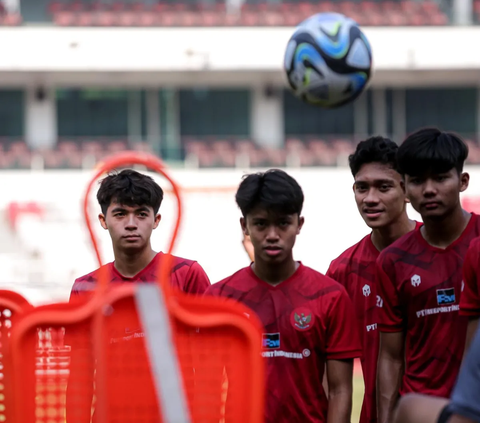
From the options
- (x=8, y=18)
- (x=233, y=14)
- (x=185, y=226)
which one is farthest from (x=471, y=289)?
(x=233, y=14)

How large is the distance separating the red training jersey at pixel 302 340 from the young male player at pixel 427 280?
0.91ft

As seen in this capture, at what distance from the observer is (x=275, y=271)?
3350 mm

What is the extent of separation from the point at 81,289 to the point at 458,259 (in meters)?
1.30

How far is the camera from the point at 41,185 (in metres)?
19.9

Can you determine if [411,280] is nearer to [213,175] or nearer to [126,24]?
[213,175]

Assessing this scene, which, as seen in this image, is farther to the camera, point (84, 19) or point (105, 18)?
point (105, 18)

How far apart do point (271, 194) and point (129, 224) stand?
Answer: 0.68 m

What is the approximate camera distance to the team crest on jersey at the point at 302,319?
127 inches

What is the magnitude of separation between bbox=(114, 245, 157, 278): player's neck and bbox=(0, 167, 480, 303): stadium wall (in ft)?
43.5

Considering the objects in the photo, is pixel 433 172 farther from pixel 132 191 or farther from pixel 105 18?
pixel 105 18

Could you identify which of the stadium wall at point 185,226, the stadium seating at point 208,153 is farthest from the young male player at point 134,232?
the stadium seating at point 208,153

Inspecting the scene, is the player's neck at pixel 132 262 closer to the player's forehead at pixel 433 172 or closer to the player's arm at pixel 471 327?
the player's forehead at pixel 433 172

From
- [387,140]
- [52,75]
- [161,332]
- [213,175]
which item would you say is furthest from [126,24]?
[161,332]

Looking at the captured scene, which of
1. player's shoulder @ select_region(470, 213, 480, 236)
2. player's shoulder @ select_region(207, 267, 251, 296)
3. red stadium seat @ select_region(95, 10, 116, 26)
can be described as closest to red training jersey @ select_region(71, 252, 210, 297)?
player's shoulder @ select_region(207, 267, 251, 296)
